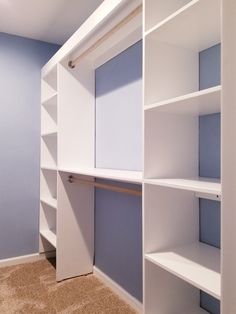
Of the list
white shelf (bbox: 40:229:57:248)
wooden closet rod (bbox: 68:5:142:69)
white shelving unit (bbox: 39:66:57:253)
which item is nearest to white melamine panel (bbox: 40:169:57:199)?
white shelving unit (bbox: 39:66:57:253)

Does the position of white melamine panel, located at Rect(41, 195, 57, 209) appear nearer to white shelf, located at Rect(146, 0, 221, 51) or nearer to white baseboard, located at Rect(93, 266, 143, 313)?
white baseboard, located at Rect(93, 266, 143, 313)

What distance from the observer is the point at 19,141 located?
2795mm

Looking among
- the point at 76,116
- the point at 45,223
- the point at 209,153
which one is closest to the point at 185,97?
the point at 209,153

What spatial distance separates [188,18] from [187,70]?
1.05 ft

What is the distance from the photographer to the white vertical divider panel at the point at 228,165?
90 centimetres

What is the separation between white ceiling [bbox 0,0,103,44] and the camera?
2199 mm

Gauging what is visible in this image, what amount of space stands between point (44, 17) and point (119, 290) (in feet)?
8.03

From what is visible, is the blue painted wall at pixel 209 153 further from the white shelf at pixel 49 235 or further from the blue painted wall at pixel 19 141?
the blue painted wall at pixel 19 141

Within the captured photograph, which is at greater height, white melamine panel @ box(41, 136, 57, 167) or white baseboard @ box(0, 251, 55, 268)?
white melamine panel @ box(41, 136, 57, 167)

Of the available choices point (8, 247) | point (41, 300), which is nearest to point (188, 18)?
point (41, 300)

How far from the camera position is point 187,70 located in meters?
1.40

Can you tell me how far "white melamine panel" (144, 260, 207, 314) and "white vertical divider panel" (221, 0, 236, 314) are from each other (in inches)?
18.3

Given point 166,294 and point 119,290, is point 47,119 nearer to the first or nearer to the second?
point 119,290

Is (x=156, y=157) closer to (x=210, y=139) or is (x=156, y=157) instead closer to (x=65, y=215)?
(x=210, y=139)
